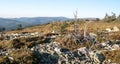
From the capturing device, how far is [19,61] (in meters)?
33.0

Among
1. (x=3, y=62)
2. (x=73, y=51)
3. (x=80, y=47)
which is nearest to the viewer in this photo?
(x=3, y=62)

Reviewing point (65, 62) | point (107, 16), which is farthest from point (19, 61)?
point (107, 16)

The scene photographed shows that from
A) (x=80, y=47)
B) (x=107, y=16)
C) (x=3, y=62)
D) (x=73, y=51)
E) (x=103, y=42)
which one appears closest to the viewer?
(x=3, y=62)

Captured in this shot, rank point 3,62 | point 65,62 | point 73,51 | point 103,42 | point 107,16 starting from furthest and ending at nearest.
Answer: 1. point 107,16
2. point 103,42
3. point 73,51
4. point 65,62
5. point 3,62

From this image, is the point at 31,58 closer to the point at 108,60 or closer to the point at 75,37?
the point at 108,60

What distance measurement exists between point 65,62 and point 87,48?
7943 mm

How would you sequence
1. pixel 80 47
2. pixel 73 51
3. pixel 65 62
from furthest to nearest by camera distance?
pixel 80 47
pixel 73 51
pixel 65 62

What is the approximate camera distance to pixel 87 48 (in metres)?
41.2

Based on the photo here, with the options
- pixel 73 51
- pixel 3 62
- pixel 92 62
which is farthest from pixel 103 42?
pixel 3 62

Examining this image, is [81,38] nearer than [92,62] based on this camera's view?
No

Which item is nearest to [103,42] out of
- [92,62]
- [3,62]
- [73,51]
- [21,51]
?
[73,51]

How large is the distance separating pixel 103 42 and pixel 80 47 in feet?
19.3

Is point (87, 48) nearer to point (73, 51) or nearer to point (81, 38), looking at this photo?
point (73, 51)

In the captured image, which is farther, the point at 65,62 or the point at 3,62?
the point at 65,62
